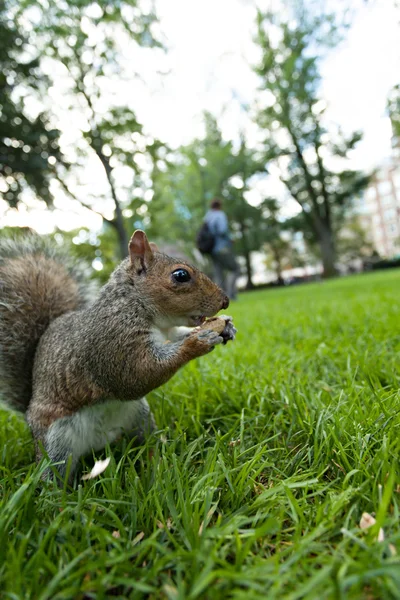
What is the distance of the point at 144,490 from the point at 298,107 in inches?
685

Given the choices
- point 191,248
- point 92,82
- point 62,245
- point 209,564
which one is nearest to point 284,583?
point 209,564

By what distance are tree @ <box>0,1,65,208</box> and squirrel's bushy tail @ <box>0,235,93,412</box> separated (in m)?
6.23

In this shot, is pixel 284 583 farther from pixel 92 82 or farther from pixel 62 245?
pixel 92 82

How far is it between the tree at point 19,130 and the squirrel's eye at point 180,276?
6.77 metres

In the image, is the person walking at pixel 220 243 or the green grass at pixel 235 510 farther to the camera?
the person walking at pixel 220 243

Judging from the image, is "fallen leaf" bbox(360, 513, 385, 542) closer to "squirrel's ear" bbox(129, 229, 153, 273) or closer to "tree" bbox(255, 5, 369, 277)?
"squirrel's ear" bbox(129, 229, 153, 273)

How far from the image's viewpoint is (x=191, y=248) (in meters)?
22.6

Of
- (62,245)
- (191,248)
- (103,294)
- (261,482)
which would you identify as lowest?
(261,482)

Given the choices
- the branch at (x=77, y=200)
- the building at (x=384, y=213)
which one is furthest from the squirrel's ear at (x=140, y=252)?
the building at (x=384, y=213)

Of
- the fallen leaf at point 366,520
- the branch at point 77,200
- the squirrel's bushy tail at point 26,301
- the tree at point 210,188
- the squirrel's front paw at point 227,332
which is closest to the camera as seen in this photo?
the fallen leaf at point 366,520

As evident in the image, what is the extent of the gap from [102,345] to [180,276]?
311mm

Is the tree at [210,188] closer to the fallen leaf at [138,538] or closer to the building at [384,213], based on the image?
the fallen leaf at [138,538]

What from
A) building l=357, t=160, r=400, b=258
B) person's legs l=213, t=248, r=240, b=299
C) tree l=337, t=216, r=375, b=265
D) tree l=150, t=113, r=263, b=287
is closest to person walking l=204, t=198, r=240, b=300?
person's legs l=213, t=248, r=240, b=299

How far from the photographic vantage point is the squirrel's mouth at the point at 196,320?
3.96 feet
